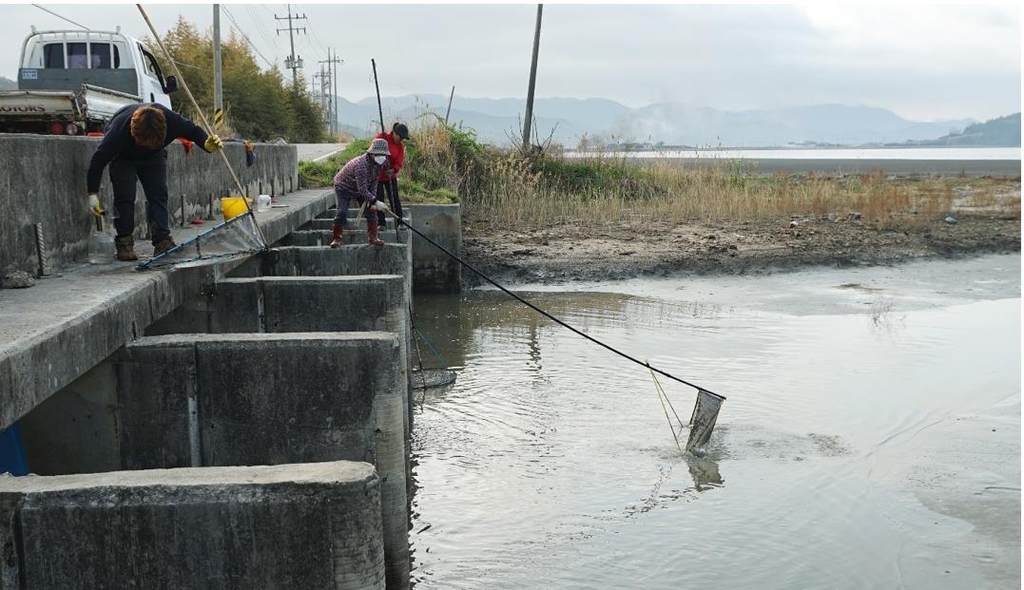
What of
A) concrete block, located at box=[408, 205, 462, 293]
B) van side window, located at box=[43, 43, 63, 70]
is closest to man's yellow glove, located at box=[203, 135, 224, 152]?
concrete block, located at box=[408, 205, 462, 293]

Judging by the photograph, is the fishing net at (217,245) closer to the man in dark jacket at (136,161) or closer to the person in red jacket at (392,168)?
the man in dark jacket at (136,161)

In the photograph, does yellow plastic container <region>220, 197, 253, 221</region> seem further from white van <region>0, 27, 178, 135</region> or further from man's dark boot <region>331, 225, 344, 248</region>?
white van <region>0, 27, 178, 135</region>

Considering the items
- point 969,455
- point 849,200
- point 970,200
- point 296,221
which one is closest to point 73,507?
point 969,455

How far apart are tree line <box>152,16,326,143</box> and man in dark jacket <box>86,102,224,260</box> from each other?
2985cm

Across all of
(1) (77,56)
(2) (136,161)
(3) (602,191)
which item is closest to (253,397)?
(2) (136,161)

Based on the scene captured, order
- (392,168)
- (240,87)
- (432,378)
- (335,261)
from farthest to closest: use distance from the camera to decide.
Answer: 1. (240,87)
2. (392,168)
3. (432,378)
4. (335,261)

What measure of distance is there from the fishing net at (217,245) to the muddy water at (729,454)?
206 centimetres

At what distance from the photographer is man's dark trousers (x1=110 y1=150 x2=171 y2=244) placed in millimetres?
7242

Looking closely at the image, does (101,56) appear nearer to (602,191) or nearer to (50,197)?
(602,191)

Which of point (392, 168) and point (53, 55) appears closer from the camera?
point (392, 168)

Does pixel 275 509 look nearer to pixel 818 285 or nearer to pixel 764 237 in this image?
pixel 818 285

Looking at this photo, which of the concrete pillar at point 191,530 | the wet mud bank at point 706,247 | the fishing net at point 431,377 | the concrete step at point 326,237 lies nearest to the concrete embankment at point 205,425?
the concrete pillar at point 191,530

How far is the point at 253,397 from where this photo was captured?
17.4 feet

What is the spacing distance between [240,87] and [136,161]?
118 feet
